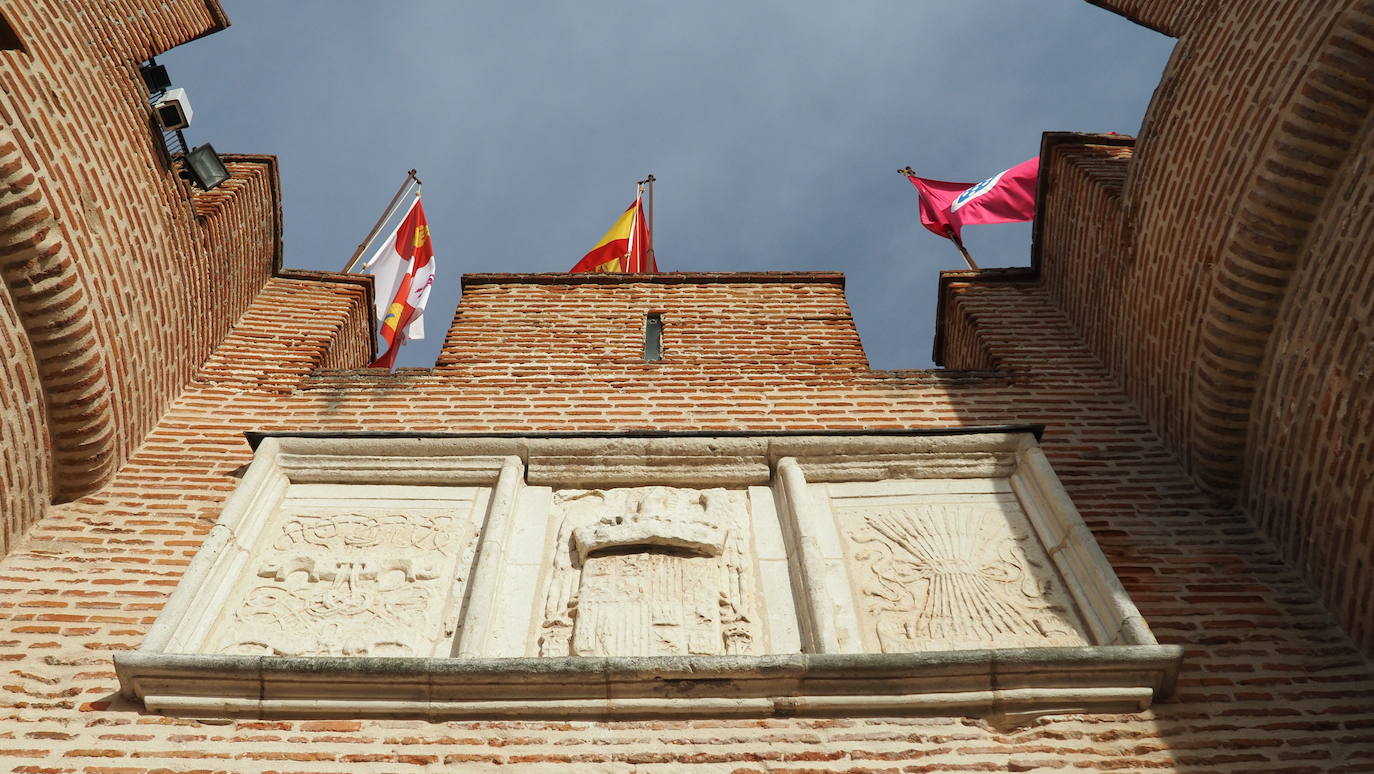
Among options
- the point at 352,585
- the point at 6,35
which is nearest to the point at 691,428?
the point at 352,585

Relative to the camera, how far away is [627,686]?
13.4ft

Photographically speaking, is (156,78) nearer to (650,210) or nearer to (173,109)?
(173,109)

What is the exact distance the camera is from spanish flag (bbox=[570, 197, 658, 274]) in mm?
10078

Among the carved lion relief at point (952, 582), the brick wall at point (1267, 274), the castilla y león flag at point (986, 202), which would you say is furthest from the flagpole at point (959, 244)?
the carved lion relief at point (952, 582)

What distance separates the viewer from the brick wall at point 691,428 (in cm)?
393

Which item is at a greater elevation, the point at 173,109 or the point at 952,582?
the point at 173,109

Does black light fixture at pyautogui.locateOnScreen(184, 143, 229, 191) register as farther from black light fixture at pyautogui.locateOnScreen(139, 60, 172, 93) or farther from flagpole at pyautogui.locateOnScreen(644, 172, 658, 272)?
flagpole at pyautogui.locateOnScreen(644, 172, 658, 272)

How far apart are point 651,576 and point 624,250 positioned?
570 cm

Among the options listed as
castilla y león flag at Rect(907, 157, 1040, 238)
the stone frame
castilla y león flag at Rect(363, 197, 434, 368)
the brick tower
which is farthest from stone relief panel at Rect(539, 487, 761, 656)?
castilla y león flag at Rect(907, 157, 1040, 238)

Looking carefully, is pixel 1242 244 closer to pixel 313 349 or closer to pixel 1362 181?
pixel 1362 181

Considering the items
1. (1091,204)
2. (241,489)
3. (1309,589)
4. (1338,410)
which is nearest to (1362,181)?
(1338,410)

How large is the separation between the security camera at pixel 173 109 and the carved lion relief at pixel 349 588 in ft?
8.23

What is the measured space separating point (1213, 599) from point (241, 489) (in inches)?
164

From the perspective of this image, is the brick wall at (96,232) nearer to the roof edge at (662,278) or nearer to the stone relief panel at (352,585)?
the stone relief panel at (352,585)
